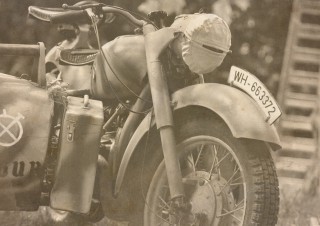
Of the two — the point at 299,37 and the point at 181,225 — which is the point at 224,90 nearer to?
the point at 181,225

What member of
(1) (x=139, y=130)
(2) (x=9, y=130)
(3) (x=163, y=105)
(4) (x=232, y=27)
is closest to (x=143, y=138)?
(1) (x=139, y=130)

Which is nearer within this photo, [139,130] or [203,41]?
[203,41]

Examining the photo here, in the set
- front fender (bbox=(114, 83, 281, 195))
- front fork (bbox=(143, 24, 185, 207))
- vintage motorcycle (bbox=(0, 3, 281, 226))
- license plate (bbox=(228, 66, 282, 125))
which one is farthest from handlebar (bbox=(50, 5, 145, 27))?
license plate (bbox=(228, 66, 282, 125))

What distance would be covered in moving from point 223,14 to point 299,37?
1.47ft

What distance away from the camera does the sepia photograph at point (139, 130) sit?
6.17 ft

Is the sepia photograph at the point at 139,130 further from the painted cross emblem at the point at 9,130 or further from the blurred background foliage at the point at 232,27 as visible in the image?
the blurred background foliage at the point at 232,27

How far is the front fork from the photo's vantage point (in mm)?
1915

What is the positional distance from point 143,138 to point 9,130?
1.35 feet

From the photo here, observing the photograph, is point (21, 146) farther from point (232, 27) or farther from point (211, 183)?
point (232, 27)

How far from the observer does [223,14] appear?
9.50 ft

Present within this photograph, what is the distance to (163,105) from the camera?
2.00 metres

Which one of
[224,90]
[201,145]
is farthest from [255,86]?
[201,145]

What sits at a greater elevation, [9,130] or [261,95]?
[261,95]

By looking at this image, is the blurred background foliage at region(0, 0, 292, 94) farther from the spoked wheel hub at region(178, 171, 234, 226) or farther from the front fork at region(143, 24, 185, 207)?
the spoked wheel hub at region(178, 171, 234, 226)
